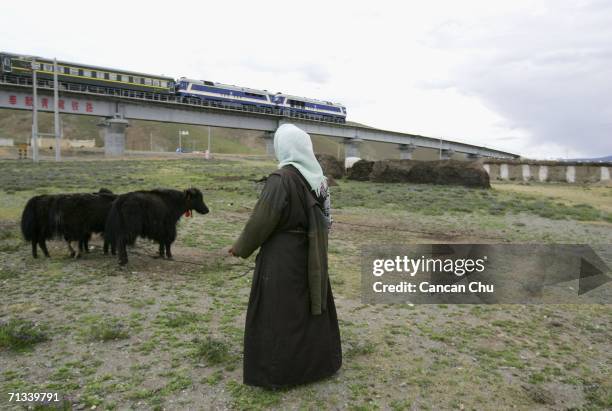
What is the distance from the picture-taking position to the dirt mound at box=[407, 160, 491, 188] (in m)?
25.5

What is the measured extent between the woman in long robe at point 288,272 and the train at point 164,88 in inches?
1508

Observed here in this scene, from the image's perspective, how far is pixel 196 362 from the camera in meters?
3.99

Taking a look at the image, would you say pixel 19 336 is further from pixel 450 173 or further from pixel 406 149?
pixel 406 149

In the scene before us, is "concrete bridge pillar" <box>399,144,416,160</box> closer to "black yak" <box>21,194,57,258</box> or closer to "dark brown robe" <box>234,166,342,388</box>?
"black yak" <box>21,194,57,258</box>

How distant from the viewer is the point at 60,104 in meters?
40.6

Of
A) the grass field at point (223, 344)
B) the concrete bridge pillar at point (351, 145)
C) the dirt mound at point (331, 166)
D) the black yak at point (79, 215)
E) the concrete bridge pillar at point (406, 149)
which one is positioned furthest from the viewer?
the concrete bridge pillar at point (406, 149)

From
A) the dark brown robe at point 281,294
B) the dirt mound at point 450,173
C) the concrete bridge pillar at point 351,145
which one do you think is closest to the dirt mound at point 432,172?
the dirt mound at point 450,173

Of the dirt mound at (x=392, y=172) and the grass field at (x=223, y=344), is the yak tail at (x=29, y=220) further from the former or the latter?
the dirt mound at (x=392, y=172)

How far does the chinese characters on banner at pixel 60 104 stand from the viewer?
3875 centimetres

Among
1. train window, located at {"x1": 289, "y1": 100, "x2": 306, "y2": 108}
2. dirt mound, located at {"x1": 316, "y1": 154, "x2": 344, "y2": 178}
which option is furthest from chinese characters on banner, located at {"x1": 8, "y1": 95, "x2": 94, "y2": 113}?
dirt mound, located at {"x1": 316, "y1": 154, "x2": 344, "y2": 178}

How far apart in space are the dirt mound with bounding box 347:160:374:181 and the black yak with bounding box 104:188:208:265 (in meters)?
20.3

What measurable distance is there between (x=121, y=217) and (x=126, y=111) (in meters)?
41.2

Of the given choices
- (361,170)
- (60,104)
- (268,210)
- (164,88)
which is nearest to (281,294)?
(268,210)

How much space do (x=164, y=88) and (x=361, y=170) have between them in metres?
27.6
